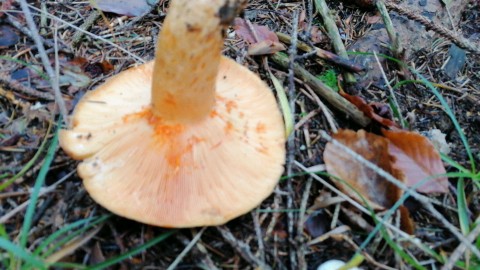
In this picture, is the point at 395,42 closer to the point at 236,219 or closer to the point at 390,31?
the point at 390,31

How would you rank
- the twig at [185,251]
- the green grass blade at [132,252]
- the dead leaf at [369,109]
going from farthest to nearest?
the dead leaf at [369,109]
the twig at [185,251]
the green grass blade at [132,252]

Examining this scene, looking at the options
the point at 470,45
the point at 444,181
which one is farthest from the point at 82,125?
the point at 470,45

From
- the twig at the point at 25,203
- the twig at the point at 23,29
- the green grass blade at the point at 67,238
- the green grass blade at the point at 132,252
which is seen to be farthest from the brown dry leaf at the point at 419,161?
the twig at the point at 23,29

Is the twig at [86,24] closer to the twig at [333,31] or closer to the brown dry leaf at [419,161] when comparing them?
the twig at [333,31]

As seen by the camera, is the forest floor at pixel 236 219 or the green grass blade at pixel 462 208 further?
the green grass blade at pixel 462 208

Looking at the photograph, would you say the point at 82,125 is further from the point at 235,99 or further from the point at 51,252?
the point at 235,99

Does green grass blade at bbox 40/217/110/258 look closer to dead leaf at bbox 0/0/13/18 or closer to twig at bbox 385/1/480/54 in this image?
dead leaf at bbox 0/0/13/18

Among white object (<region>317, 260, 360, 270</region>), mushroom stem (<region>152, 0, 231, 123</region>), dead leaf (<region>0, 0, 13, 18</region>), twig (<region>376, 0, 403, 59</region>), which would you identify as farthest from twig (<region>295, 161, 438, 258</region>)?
dead leaf (<region>0, 0, 13, 18</region>)
